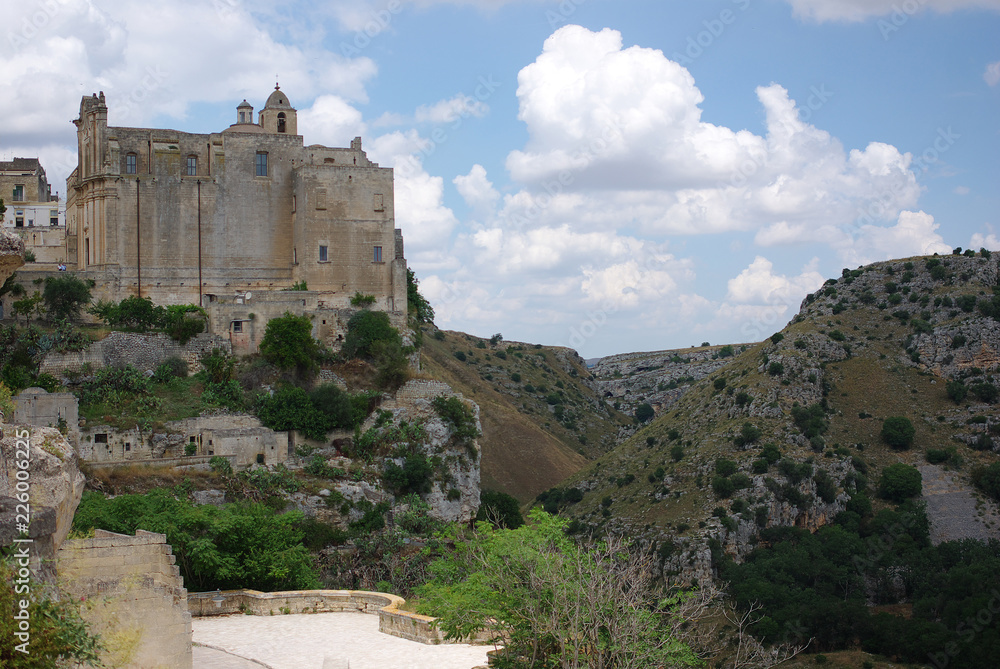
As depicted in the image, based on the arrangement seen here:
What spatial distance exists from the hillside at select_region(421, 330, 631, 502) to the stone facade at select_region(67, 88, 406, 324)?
25.7 metres

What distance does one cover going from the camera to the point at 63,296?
135 feet

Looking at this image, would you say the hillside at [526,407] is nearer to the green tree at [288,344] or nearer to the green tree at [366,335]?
the green tree at [366,335]

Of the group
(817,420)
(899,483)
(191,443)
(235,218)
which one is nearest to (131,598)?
(191,443)

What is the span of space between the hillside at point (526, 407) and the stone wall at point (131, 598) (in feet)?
185

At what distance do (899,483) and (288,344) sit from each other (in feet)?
162

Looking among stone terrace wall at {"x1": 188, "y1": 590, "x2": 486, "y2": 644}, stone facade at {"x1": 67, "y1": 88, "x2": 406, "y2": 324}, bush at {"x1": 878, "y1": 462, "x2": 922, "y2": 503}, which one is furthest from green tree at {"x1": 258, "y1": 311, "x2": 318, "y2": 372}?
bush at {"x1": 878, "y1": 462, "x2": 922, "y2": 503}

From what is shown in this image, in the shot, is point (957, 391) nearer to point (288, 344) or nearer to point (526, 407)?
point (526, 407)

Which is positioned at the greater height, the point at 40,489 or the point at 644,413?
the point at 644,413

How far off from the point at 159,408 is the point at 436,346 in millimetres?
69833

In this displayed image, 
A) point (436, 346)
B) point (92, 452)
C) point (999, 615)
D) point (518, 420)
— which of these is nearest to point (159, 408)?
point (92, 452)

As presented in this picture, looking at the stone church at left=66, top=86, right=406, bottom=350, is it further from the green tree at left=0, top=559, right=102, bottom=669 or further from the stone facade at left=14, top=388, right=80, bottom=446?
the green tree at left=0, top=559, right=102, bottom=669

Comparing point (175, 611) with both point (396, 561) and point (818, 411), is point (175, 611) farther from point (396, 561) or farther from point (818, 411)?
point (818, 411)

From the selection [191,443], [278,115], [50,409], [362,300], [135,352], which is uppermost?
[278,115]

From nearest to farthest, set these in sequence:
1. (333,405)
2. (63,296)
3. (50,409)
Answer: (50,409) < (63,296) < (333,405)
